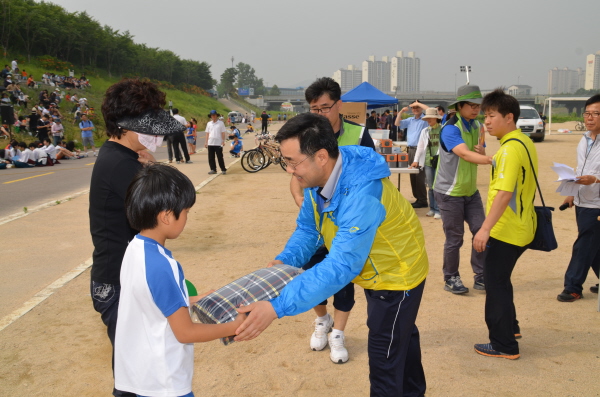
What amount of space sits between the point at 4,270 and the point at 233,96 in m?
142

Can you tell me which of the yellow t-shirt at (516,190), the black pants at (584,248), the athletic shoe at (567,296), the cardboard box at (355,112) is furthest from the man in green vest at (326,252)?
the cardboard box at (355,112)

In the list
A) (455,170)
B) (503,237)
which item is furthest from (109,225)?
(455,170)

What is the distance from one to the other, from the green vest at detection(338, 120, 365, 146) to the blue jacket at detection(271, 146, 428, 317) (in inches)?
62.4

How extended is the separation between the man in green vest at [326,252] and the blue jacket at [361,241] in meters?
1.22

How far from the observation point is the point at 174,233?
213cm

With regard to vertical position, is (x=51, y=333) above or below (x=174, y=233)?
below

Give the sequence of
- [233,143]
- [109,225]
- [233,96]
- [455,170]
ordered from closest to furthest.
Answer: [109,225]
[455,170]
[233,143]
[233,96]

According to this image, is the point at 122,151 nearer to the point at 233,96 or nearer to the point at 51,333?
the point at 51,333

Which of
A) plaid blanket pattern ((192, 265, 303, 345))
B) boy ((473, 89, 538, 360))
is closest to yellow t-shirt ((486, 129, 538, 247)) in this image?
boy ((473, 89, 538, 360))

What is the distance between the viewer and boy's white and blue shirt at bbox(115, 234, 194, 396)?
1.99 meters

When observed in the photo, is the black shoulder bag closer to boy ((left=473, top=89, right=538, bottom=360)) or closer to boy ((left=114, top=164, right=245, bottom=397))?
boy ((left=473, top=89, right=538, bottom=360))

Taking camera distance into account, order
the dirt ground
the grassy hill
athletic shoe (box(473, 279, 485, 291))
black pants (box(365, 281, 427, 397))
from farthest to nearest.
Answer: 1. the grassy hill
2. athletic shoe (box(473, 279, 485, 291))
3. the dirt ground
4. black pants (box(365, 281, 427, 397))

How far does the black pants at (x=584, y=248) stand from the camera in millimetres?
5008

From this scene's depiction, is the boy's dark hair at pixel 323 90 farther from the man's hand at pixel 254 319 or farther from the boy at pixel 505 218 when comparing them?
the man's hand at pixel 254 319
